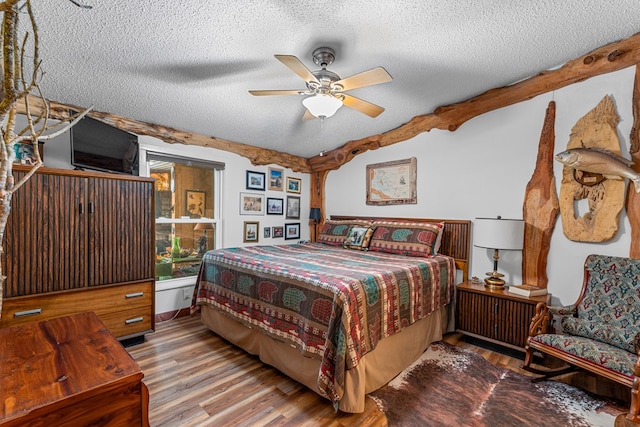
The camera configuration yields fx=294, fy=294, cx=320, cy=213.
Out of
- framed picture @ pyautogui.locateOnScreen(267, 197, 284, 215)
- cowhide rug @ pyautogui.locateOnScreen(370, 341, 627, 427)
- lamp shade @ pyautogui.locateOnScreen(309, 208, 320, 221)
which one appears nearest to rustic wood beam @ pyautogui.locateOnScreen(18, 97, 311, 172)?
framed picture @ pyautogui.locateOnScreen(267, 197, 284, 215)

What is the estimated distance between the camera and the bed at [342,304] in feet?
6.04

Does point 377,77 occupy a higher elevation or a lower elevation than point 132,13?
lower

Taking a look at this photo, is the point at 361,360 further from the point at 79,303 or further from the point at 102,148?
the point at 102,148

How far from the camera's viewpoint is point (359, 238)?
11.9 feet

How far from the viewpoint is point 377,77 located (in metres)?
2.00

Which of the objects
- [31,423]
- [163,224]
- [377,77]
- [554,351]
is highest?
[377,77]

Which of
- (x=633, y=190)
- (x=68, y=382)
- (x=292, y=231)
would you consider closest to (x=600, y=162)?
(x=633, y=190)

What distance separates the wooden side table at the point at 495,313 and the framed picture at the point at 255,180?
9.43 ft

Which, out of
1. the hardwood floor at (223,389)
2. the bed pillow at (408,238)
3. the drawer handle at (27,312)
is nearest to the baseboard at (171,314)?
the hardwood floor at (223,389)

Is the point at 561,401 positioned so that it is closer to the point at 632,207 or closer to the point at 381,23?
the point at 632,207

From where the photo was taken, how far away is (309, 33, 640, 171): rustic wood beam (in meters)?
2.43

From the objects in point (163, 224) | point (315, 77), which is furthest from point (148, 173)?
point (315, 77)

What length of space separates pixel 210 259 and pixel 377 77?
226 centimetres

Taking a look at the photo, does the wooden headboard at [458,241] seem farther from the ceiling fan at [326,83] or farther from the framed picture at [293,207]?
the framed picture at [293,207]
